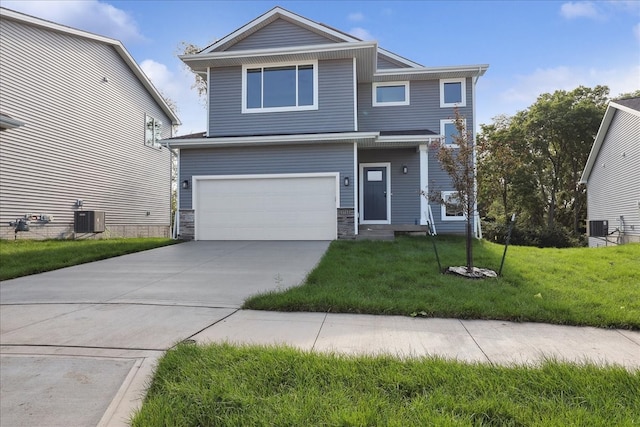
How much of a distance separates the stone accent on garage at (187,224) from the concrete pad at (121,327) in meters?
7.20

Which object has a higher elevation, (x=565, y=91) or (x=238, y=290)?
(x=565, y=91)

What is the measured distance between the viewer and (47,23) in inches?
494

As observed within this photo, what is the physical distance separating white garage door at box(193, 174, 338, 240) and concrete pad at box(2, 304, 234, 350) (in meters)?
6.91

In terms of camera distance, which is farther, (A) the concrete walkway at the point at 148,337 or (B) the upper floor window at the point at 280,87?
(B) the upper floor window at the point at 280,87

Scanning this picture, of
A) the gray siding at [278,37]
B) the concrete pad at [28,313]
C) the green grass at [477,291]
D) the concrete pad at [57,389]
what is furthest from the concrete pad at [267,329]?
the gray siding at [278,37]

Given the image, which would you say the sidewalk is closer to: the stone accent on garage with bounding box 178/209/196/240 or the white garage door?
the white garage door

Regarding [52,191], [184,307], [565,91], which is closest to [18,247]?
[52,191]

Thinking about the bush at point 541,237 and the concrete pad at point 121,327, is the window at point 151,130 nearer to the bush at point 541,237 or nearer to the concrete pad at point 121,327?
the concrete pad at point 121,327

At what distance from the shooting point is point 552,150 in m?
26.5

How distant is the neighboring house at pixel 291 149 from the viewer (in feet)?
37.2

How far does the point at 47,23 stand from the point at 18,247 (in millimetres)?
7961

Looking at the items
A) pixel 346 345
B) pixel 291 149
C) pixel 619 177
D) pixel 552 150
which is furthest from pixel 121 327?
pixel 552 150

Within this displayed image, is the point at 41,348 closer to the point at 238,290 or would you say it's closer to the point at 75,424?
the point at 75,424

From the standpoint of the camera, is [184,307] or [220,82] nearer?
[184,307]
